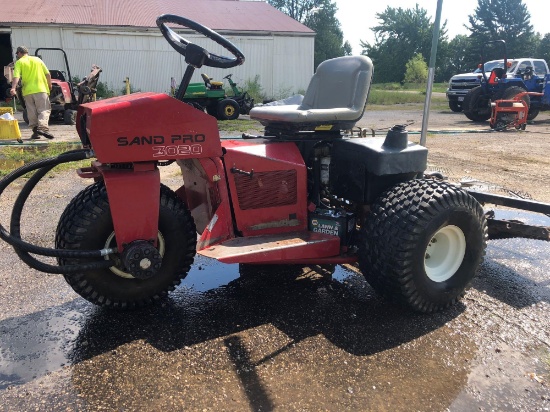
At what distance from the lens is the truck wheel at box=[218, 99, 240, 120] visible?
51.0ft

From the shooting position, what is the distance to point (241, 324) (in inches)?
124

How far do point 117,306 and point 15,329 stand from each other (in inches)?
24.4

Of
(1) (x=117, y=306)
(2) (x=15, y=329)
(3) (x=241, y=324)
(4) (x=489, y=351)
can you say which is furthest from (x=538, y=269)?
(2) (x=15, y=329)

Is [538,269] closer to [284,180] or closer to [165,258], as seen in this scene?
[284,180]

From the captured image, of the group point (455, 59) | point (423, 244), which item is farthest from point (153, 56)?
point (455, 59)

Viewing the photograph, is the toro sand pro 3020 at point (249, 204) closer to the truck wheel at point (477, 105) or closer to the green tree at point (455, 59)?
the truck wheel at point (477, 105)

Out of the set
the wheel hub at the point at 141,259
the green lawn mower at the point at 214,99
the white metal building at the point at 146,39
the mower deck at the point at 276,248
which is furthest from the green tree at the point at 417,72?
the wheel hub at the point at 141,259

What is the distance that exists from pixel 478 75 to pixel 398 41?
43.5 metres

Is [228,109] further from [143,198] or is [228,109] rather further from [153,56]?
[143,198]

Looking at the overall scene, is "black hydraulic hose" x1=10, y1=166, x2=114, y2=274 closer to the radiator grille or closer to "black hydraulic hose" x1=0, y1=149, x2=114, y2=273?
"black hydraulic hose" x1=0, y1=149, x2=114, y2=273

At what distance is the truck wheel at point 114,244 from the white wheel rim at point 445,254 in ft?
5.26

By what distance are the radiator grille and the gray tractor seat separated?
377 mm

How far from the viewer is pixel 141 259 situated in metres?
2.83

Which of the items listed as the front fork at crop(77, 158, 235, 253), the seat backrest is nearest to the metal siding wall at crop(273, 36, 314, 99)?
the seat backrest
